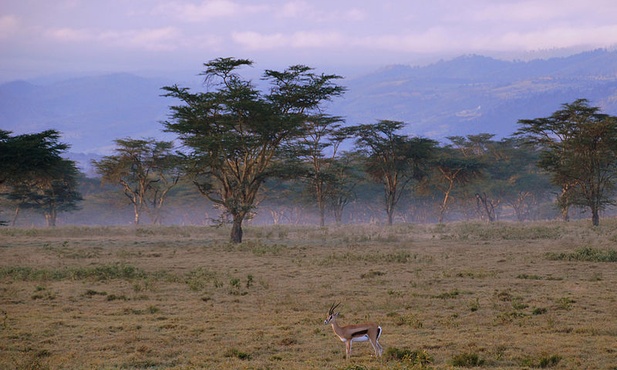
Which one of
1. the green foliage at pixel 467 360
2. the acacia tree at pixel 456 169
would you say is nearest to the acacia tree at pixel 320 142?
the acacia tree at pixel 456 169

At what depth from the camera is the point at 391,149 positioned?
51.9 m

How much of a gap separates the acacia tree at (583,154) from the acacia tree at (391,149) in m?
9.68

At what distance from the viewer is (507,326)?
13922mm

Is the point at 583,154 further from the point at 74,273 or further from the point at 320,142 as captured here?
the point at 74,273

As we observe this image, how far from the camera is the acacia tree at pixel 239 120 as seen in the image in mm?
34719

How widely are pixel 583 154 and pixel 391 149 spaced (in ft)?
50.7

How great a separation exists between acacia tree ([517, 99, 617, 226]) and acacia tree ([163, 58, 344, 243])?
16.3 metres

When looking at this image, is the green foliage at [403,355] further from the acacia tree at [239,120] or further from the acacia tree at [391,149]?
the acacia tree at [391,149]

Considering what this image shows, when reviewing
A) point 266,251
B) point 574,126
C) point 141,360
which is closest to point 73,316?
point 141,360

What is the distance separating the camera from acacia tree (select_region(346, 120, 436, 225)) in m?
51.5

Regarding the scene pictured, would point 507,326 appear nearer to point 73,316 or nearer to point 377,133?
point 73,316

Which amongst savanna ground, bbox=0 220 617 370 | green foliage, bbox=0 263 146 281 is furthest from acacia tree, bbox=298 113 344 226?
green foliage, bbox=0 263 146 281

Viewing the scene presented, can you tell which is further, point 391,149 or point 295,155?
point 391,149

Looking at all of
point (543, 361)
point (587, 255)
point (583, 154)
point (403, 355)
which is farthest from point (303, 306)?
point (583, 154)
